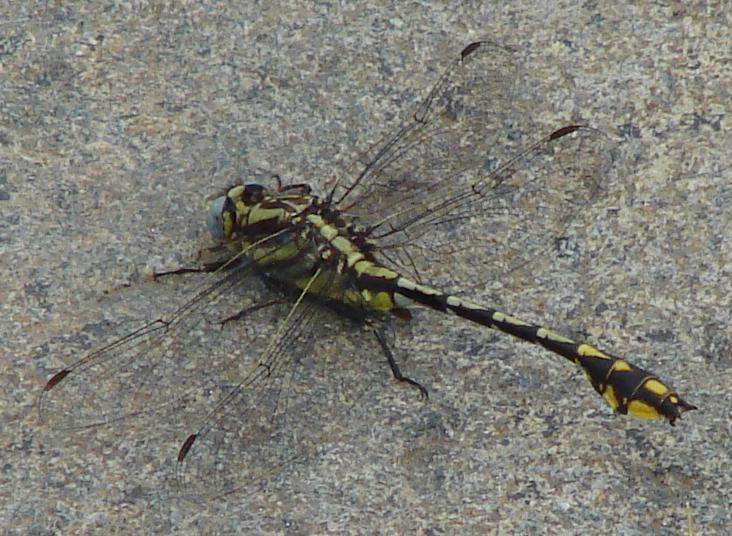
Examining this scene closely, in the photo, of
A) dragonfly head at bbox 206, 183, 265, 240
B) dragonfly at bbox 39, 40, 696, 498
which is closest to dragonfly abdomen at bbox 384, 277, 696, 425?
dragonfly at bbox 39, 40, 696, 498

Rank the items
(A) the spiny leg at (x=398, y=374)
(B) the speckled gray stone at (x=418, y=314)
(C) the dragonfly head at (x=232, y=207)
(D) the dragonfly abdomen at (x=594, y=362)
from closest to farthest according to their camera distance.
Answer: (D) the dragonfly abdomen at (x=594, y=362) < (B) the speckled gray stone at (x=418, y=314) < (A) the spiny leg at (x=398, y=374) < (C) the dragonfly head at (x=232, y=207)

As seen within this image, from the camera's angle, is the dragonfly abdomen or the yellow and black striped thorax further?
the yellow and black striped thorax

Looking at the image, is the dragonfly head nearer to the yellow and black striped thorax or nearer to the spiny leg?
the yellow and black striped thorax

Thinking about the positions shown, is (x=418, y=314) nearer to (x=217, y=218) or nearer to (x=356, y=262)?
(x=356, y=262)

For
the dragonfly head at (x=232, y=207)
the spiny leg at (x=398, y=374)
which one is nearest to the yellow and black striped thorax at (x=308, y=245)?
the dragonfly head at (x=232, y=207)

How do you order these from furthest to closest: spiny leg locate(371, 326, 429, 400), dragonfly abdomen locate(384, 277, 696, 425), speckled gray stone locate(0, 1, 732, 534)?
spiny leg locate(371, 326, 429, 400) < speckled gray stone locate(0, 1, 732, 534) < dragonfly abdomen locate(384, 277, 696, 425)

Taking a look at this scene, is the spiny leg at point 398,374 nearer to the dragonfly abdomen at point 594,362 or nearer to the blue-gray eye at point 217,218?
the dragonfly abdomen at point 594,362
